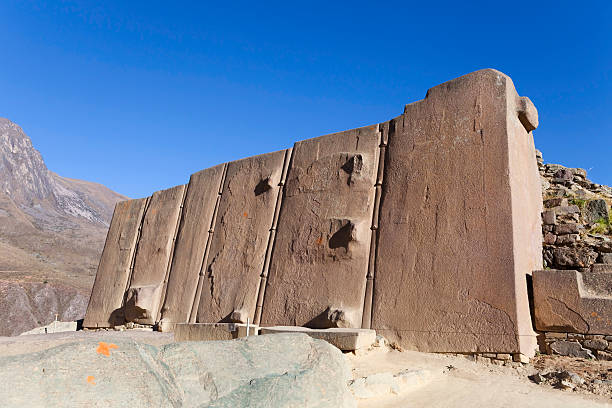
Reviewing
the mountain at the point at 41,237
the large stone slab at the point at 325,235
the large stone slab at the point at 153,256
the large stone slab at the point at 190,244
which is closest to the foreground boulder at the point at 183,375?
the large stone slab at the point at 325,235

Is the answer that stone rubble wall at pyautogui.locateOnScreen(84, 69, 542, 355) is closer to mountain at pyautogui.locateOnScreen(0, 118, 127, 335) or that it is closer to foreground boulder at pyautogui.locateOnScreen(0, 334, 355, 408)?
foreground boulder at pyautogui.locateOnScreen(0, 334, 355, 408)

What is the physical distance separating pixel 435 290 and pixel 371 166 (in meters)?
2.09

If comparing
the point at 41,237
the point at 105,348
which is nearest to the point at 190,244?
the point at 105,348

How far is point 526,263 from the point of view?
548cm

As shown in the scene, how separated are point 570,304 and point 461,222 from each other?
1.42 meters

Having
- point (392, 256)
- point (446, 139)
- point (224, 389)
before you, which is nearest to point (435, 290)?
point (392, 256)

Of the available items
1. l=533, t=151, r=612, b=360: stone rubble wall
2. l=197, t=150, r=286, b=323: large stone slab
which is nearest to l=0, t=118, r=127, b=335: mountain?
l=197, t=150, r=286, b=323: large stone slab

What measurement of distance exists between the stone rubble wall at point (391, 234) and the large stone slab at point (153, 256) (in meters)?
0.06

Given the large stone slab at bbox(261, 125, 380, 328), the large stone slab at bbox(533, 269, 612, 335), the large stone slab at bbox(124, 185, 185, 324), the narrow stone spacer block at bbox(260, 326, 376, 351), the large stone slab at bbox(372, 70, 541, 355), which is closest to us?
the large stone slab at bbox(533, 269, 612, 335)

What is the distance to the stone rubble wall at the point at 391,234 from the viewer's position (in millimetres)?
5312

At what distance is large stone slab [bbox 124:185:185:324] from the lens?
349 inches

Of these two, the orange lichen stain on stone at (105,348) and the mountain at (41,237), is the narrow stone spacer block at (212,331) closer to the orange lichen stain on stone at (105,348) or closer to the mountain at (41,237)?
the orange lichen stain on stone at (105,348)

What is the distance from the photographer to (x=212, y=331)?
270 inches

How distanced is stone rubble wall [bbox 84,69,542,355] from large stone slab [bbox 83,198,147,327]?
3.45 ft
